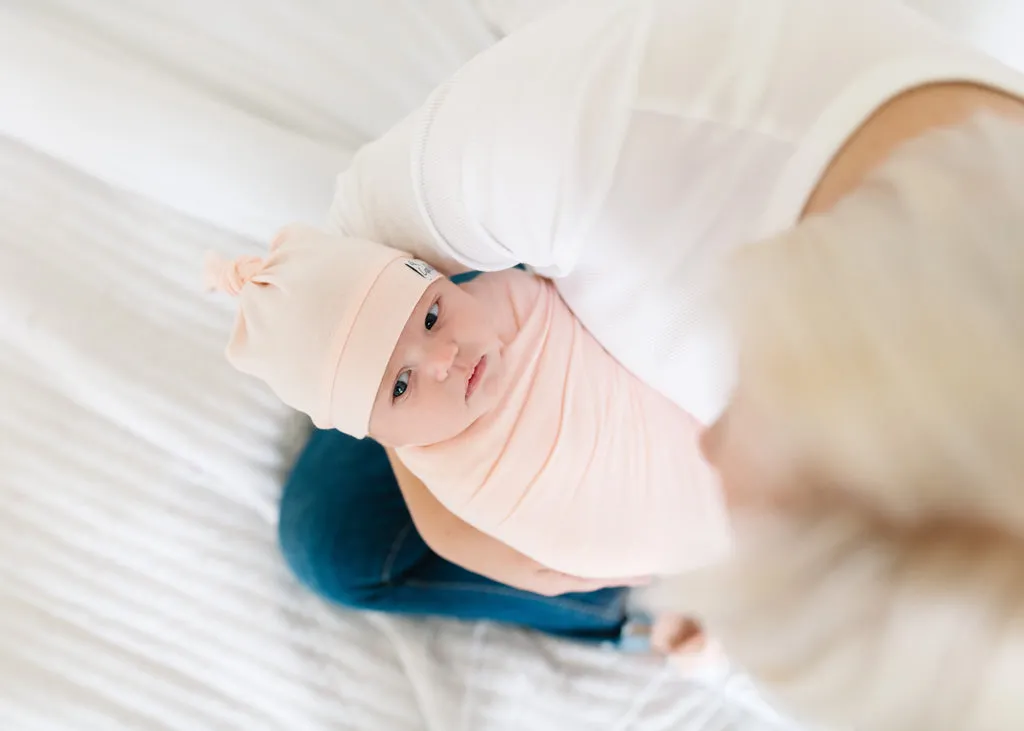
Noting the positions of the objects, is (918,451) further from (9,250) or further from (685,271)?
(9,250)

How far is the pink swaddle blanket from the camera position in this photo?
78 centimetres

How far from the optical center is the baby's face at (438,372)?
0.72 meters

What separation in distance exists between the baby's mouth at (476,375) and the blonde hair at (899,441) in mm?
449

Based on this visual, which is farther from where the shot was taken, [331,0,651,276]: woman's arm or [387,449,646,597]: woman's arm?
[387,449,646,597]: woman's arm

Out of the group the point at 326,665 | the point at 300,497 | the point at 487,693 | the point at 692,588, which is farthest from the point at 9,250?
the point at 692,588

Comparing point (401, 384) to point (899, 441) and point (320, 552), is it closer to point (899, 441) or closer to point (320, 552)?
point (320, 552)

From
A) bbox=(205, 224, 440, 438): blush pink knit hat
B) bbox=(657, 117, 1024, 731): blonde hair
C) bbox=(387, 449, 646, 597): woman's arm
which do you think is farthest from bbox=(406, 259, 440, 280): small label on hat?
bbox=(657, 117, 1024, 731): blonde hair

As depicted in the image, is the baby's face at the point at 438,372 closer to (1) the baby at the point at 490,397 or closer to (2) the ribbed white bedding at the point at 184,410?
(1) the baby at the point at 490,397

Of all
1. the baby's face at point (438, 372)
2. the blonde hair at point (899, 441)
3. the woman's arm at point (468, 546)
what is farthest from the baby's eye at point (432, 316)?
the blonde hair at point (899, 441)

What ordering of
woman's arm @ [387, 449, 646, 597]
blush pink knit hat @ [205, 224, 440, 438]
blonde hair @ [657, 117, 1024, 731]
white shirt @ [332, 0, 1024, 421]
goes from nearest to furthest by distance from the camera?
1. blonde hair @ [657, 117, 1024, 731]
2. white shirt @ [332, 0, 1024, 421]
3. blush pink knit hat @ [205, 224, 440, 438]
4. woman's arm @ [387, 449, 646, 597]

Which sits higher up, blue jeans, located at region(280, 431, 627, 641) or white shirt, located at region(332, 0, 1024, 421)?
white shirt, located at region(332, 0, 1024, 421)

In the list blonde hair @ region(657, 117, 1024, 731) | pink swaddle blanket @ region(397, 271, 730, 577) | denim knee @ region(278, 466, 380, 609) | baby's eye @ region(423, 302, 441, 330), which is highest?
blonde hair @ region(657, 117, 1024, 731)

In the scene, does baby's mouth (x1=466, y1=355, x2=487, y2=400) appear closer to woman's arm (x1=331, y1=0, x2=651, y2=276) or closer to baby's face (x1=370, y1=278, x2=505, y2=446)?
baby's face (x1=370, y1=278, x2=505, y2=446)

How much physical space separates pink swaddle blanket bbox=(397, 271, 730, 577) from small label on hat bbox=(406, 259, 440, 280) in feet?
0.39
